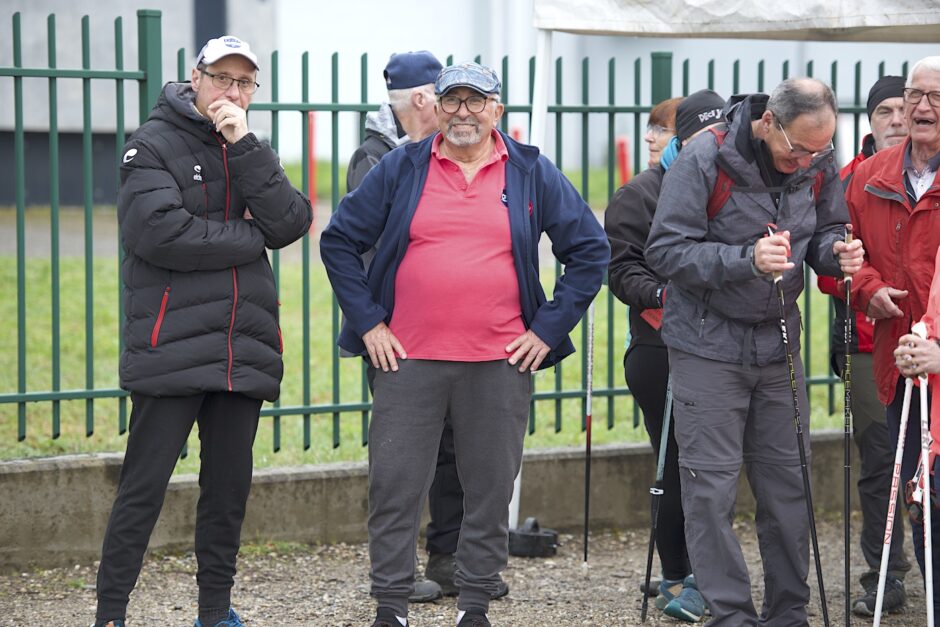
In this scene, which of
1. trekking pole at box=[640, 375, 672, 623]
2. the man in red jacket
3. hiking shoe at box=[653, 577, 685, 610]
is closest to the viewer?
trekking pole at box=[640, 375, 672, 623]

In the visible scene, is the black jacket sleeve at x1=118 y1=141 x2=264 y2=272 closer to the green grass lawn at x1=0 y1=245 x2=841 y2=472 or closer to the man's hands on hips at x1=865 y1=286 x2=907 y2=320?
the green grass lawn at x1=0 y1=245 x2=841 y2=472

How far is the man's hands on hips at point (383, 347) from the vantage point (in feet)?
15.2

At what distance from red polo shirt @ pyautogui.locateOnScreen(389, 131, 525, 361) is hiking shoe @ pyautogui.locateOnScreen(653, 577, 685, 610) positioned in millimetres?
1351

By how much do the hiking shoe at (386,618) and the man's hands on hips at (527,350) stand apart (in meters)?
0.97

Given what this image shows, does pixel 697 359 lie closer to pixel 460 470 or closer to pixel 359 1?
pixel 460 470

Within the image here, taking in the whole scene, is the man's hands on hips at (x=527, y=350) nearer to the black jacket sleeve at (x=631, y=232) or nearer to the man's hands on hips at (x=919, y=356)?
the black jacket sleeve at (x=631, y=232)

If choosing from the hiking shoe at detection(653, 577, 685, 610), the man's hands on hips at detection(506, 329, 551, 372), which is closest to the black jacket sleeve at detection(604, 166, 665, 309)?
the man's hands on hips at detection(506, 329, 551, 372)

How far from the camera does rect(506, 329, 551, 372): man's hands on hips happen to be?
4.65 metres

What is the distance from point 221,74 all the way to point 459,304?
3.73ft

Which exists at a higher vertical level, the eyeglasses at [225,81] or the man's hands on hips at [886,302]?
the eyeglasses at [225,81]

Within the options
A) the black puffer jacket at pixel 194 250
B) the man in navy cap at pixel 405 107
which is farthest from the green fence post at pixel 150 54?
the black puffer jacket at pixel 194 250

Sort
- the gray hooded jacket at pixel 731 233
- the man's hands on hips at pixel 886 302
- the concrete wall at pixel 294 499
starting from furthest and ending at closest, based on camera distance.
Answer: the concrete wall at pixel 294 499 → the man's hands on hips at pixel 886 302 → the gray hooded jacket at pixel 731 233

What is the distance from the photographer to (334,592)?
222 inches

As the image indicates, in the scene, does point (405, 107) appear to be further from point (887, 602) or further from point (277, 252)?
point (887, 602)
